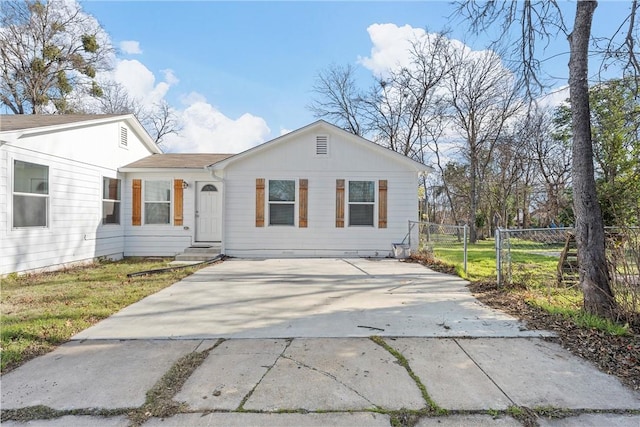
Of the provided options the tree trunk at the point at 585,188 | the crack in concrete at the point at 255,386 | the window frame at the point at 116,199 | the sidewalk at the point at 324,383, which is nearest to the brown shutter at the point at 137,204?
the window frame at the point at 116,199

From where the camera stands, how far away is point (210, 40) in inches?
376

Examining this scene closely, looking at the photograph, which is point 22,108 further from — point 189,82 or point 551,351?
point 551,351

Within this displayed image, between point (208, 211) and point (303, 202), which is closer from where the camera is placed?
point (303, 202)

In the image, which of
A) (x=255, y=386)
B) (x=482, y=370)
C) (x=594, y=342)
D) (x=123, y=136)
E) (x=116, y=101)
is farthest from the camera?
(x=116, y=101)

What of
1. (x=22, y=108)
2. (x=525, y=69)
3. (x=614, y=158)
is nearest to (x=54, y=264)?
(x=525, y=69)

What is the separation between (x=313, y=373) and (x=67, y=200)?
324 inches

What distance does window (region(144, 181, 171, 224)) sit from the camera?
388 inches

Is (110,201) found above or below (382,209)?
above

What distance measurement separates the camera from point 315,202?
9625mm

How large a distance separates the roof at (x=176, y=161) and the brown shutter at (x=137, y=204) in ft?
2.05

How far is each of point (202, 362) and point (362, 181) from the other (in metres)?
7.63

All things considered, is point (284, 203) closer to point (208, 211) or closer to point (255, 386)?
point (208, 211)

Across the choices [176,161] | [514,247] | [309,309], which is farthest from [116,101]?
[514,247]

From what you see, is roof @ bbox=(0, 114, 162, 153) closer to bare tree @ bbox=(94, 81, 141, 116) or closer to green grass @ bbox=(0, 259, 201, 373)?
green grass @ bbox=(0, 259, 201, 373)
